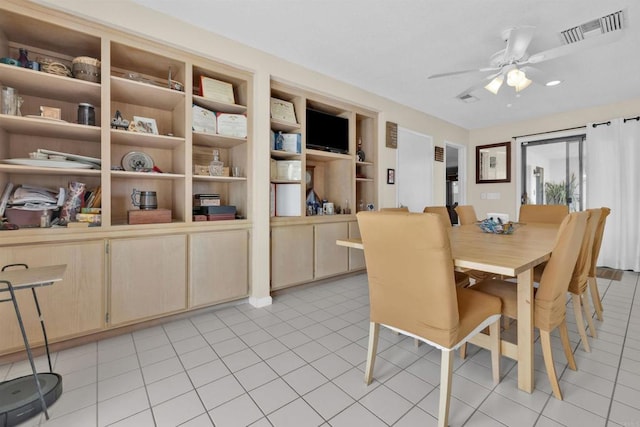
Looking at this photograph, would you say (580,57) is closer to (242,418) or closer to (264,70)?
(264,70)

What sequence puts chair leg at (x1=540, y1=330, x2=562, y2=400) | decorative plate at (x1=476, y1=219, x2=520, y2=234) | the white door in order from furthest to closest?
the white door
decorative plate at (x1=476, y1=219, x2=520, y2=234)
chair leg at (x1=540, y1=330, x2=562, y2=400)

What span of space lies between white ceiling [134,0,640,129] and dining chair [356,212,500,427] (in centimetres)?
186

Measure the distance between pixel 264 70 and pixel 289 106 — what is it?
496 mm

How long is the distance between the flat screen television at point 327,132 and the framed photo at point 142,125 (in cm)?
161

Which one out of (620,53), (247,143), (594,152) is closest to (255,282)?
(247,143)

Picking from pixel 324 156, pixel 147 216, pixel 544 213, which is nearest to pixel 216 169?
pixel 147 216

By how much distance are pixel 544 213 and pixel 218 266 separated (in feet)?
12.0

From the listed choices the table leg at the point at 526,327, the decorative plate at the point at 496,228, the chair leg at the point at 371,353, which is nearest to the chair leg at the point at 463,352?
the table leg at the point at 526,327

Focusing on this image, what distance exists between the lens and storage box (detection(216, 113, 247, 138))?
8.83ft

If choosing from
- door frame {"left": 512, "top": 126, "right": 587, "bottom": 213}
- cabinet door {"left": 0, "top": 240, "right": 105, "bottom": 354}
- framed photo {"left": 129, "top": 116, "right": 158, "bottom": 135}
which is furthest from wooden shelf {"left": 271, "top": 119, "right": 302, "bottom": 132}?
door frame {"left": 512, "top": 126, "right": 587, "bottom": 213}

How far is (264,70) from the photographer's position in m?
2.82

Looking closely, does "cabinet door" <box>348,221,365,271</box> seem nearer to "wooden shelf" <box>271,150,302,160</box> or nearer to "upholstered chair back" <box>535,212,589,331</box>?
"wooden shelf" <box>271,150,302,160</box>

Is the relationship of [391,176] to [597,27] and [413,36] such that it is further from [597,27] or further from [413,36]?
[597,27]

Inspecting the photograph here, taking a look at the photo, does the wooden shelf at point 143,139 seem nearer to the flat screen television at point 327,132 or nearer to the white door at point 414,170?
the flat screen television at point 327,132
